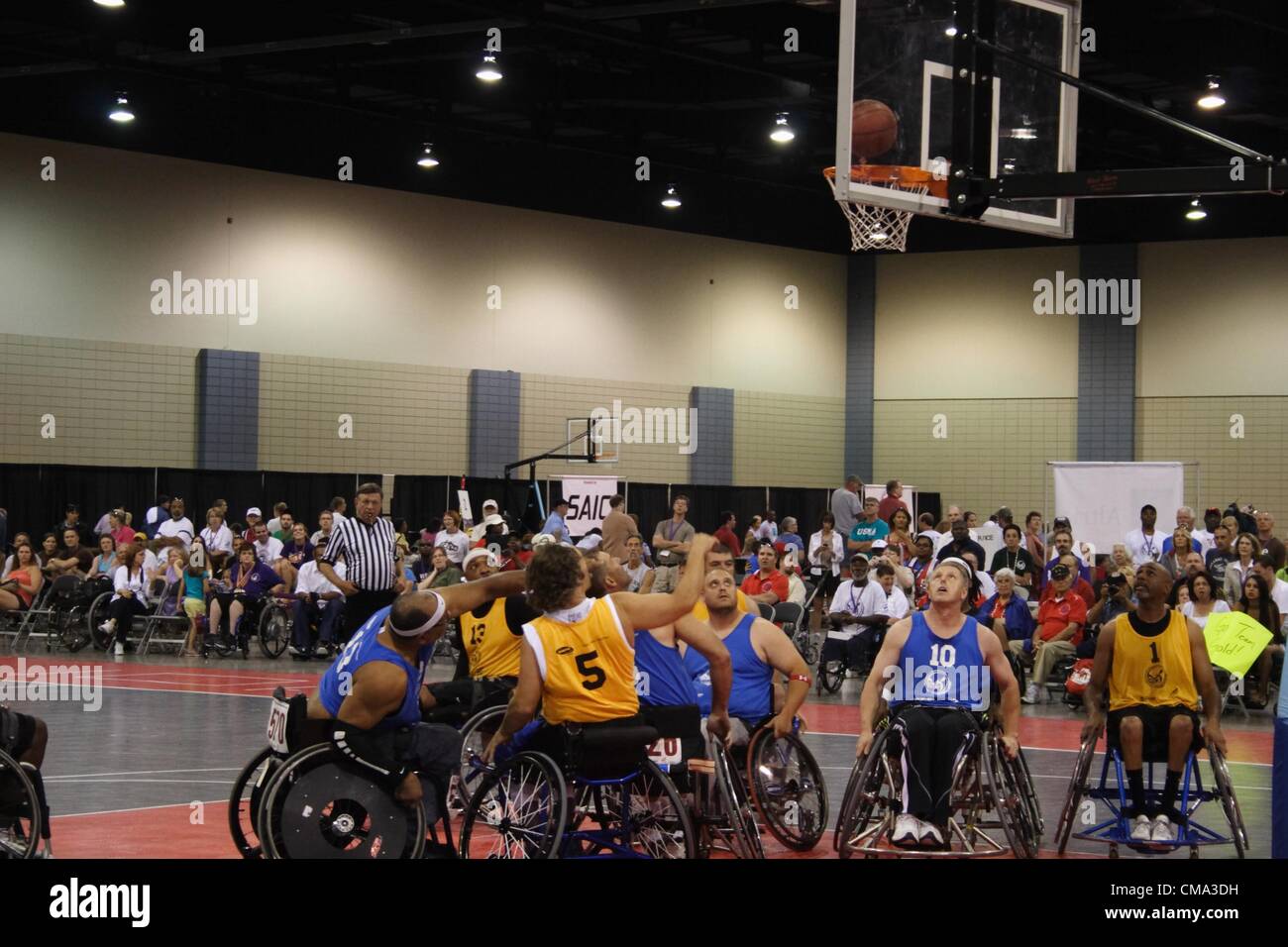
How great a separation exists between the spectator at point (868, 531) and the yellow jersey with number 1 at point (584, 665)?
11385mm

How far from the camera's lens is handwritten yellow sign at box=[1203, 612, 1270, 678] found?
37.8ft

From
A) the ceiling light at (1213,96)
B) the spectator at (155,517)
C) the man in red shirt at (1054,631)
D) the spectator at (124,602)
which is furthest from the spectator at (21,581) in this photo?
the ceiling light at (1213,96)

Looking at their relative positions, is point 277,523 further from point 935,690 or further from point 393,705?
point 393,705

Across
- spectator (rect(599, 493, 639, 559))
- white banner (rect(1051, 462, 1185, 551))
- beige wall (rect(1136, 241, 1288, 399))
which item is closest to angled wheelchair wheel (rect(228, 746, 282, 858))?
spectator (rect(599, 493, 639, 559))

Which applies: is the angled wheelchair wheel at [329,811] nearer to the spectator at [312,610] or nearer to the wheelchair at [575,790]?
the wheelchair at [575,790]

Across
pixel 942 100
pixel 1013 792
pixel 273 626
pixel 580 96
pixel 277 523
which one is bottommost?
pixel 273 626

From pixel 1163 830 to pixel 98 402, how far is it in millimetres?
16247

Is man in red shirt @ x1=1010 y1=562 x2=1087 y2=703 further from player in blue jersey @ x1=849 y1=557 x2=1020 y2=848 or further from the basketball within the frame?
player in blue jersey @ x1=849 y1=557 x2=1020 y2=848

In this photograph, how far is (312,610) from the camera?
53.1 ft

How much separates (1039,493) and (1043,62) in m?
16.5

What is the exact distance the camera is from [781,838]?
689 cm

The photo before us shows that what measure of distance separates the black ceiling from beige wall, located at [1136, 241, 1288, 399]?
413 mm

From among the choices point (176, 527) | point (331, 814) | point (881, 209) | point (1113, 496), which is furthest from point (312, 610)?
point (331, 814)
